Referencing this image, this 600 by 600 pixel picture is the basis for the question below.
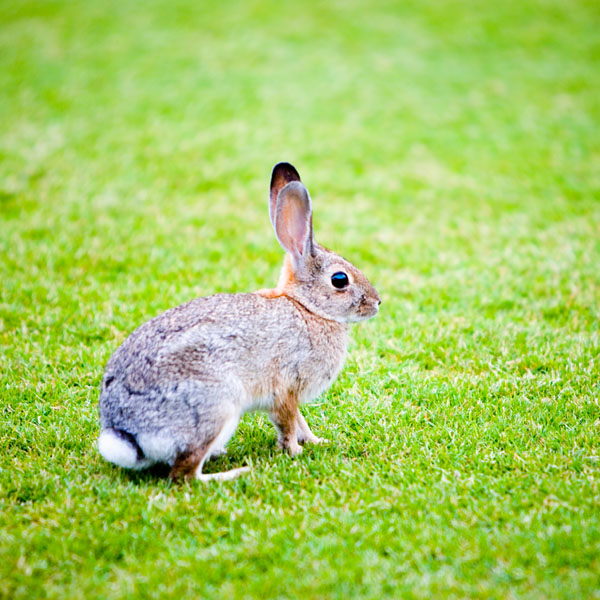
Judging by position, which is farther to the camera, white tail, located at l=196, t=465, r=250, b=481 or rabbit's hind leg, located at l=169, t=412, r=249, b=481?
white tail, located at l=196, t=465, r=250, b=481

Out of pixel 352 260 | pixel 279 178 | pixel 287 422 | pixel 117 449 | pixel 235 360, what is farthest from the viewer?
pixel 352 260

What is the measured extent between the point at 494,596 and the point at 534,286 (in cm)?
415

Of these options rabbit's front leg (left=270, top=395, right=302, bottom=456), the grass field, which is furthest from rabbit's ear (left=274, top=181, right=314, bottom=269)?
the grass field

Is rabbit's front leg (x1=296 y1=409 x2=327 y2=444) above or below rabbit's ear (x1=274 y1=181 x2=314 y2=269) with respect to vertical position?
below

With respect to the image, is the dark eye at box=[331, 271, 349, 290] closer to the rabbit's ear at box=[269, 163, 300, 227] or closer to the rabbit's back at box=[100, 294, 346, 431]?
the rabbit's back at box=[100, 294, 346, 431]

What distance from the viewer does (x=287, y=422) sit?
165 inches

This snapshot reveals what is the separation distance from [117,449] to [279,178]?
6.55ft

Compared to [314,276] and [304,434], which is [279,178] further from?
[304,434]

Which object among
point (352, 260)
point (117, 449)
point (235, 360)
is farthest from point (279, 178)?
point (352, 260)

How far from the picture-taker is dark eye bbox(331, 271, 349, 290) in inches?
177

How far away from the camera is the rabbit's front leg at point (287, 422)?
13.6 ft

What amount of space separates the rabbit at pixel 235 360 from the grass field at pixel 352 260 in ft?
0.87

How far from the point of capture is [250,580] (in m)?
3.10

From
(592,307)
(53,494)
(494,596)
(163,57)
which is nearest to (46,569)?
(53,494)
